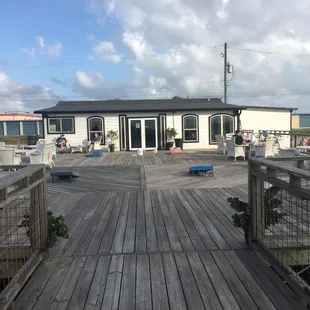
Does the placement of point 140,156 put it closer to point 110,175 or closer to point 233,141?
point 233,141

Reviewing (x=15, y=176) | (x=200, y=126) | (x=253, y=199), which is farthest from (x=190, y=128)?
(x=15, y=176)

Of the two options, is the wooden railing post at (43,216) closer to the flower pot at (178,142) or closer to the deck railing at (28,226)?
the deck railing at (28,226)

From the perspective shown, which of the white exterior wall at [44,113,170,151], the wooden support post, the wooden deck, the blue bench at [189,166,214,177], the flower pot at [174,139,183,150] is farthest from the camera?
the white exterior wall at [44,113,170,151]

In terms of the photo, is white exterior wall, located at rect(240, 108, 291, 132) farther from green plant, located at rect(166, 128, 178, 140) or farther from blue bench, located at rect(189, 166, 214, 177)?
blue bench, located at rect(189, 166, 214, 177)

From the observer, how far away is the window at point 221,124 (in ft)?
52.6

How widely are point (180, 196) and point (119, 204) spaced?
1.10 m

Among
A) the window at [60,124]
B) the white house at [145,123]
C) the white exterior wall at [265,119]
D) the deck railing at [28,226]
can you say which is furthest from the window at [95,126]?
the deck railing at [28,226]

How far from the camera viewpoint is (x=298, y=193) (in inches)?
80.6

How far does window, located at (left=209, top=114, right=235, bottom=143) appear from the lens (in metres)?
16.0

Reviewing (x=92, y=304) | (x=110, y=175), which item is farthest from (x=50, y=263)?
(x=110, y=175)

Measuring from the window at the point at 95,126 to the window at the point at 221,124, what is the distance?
529cm

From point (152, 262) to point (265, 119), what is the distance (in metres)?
21.2

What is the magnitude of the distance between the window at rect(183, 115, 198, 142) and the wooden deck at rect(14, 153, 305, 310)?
10.7 meters

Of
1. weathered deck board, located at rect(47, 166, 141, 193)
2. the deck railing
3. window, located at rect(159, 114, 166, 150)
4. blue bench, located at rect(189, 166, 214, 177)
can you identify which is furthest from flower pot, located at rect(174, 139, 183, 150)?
the deck railing
